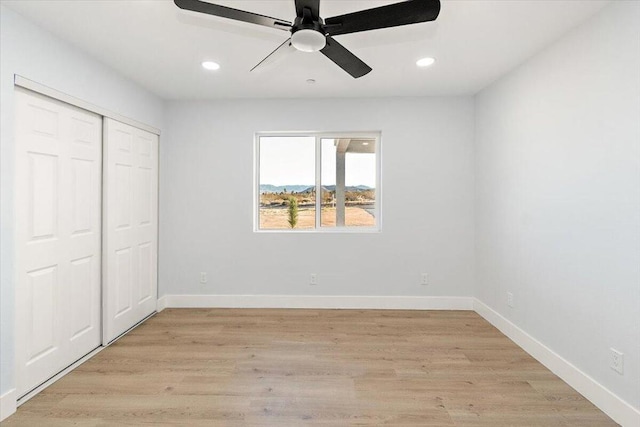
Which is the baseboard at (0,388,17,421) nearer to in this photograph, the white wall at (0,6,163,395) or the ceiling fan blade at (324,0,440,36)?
the white wall at (0,6,163,395)

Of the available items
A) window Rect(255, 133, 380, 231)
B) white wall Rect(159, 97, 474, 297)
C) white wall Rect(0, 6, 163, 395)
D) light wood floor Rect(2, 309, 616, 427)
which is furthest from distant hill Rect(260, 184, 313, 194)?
white wall Rect(0, 6, 163, 395)

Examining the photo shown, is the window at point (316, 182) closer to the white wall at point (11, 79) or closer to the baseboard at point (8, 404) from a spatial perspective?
the white wall at point (11, 79)

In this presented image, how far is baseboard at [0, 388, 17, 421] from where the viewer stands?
1.96m

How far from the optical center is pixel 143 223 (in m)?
3.55

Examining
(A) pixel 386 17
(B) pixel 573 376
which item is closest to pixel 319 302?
(B) pixel 573 376

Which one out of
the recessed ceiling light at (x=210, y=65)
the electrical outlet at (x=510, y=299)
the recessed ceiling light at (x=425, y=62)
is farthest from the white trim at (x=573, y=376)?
the recessed ceiling light at (x=210, y=65)

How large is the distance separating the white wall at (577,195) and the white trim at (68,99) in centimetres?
358

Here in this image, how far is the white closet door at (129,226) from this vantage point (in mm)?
2973

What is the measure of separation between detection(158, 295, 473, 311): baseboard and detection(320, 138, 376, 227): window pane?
0.89 meters

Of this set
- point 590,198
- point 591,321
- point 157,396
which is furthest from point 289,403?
point 590,198

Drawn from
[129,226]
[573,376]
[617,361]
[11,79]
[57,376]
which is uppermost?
[11,79]

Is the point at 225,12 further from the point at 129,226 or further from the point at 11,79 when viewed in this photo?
the point at 129,226

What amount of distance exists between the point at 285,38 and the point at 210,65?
0.81m

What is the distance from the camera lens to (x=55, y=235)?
2.41 m
